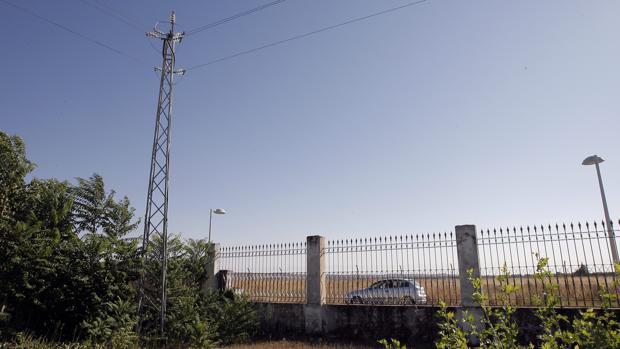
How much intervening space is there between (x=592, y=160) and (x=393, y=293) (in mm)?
7202

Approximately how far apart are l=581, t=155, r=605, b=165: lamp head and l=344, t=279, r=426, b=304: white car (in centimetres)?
628

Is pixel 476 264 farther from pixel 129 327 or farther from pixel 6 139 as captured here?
pixel 6 139

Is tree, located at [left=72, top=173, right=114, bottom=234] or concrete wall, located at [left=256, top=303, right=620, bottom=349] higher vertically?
tree, located at [left=72, top=173, right=114, bottom=234]

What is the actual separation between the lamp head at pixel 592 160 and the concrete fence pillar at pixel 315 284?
8.15 meters

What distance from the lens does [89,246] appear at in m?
10.9

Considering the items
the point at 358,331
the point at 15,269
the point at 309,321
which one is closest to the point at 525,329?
the point at 358,331

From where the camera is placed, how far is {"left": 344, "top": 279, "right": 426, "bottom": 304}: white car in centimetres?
1159

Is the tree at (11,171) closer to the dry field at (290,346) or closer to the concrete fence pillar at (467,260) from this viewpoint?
the dry field at (290,346)

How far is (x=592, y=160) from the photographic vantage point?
1283 centimetres

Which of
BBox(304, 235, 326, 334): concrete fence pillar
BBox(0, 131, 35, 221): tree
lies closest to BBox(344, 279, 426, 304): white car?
BBox(304, 235, 326, 334): concrete fence pillar

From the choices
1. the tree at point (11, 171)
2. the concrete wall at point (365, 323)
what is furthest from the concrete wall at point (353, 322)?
the tree at point (11, 171)

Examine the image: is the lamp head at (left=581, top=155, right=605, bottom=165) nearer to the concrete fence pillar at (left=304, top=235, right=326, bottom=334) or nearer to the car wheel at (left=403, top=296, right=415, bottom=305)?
the car wheel at (left=403, top=296, right=415, bottom=305)

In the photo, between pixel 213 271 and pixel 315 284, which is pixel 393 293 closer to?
pixel 315 284

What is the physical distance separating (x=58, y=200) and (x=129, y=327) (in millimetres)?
3770
